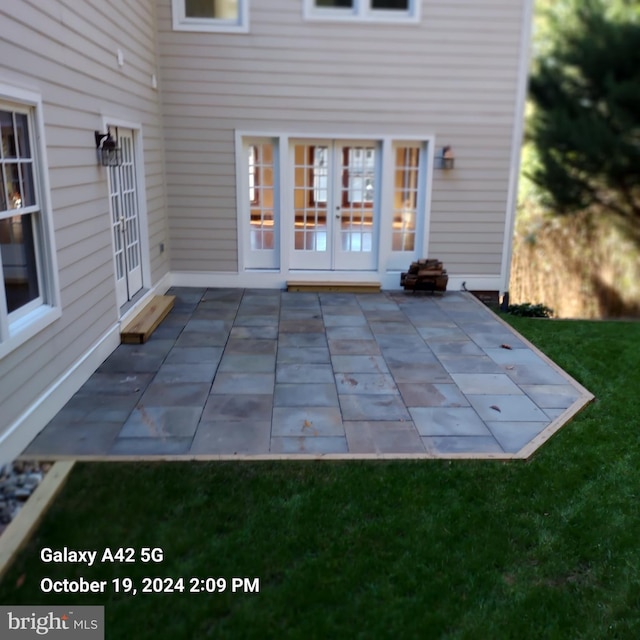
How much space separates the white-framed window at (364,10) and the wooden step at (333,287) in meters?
3.32

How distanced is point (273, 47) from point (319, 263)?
282 centimetres

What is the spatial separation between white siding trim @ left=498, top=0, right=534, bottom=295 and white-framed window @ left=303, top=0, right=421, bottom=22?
1.39 m

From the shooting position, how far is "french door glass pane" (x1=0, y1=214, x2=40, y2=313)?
3.45 metres

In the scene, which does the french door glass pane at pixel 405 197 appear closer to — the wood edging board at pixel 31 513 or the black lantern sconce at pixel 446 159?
the black lantern sconce at pixel 446 159

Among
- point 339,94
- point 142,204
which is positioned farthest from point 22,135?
point 339,94

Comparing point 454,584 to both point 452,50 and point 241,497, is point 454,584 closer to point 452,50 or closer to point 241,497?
point 241,497

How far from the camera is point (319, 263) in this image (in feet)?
26.6

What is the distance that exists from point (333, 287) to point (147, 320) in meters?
2.79

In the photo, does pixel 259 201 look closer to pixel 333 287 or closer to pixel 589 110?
pixel 333 287

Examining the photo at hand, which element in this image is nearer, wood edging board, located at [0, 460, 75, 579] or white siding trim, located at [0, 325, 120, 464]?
wood edging board, located at [0, 460, 75, 579]

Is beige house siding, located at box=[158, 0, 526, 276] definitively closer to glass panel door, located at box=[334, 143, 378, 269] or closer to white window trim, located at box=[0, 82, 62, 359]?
glass panel door, located at box=[334, 143, 378, 269]

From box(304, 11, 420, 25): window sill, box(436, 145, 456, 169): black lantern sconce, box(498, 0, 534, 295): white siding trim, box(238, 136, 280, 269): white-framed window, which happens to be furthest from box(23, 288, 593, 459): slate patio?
box(304, 11, 420, 25): window sill

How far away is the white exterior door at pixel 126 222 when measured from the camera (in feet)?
18.5

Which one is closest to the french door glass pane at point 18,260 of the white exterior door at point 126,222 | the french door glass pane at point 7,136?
the french door glass pane at point 7,136
